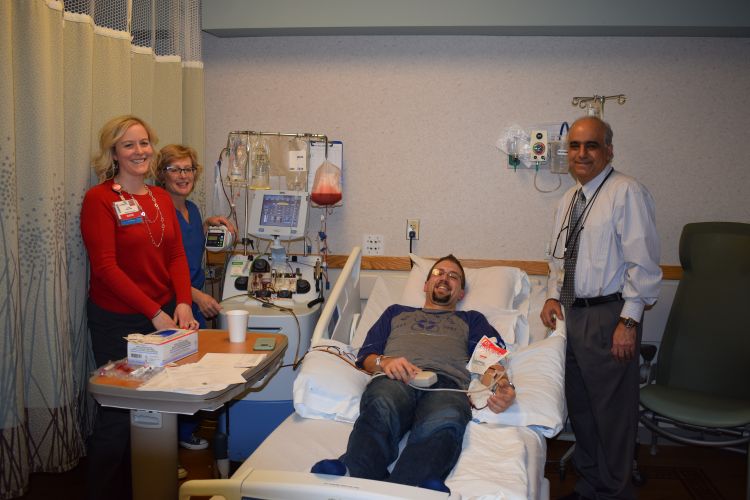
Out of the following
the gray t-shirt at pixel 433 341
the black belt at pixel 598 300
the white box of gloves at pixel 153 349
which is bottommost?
the gray t-shirt at pixel 433 341

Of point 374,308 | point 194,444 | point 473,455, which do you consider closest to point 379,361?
point 473,455

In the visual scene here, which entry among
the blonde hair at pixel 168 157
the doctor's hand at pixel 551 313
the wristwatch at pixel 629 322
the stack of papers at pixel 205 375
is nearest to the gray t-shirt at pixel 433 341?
the doctor's hand at pixel 551 313

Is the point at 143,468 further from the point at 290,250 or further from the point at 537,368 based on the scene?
the point at 290,250

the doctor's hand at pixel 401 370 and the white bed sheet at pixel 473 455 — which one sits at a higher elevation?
the doctor's hand at pixel 401 370

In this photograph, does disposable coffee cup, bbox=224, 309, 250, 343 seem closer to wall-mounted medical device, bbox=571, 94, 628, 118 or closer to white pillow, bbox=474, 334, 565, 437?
white pillow, bbox=474, 334, 565, 437

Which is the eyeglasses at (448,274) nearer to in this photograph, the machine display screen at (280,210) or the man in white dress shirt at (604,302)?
the man in white dress shirt at (604,302)

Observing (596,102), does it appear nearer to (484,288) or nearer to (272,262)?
(484,288)

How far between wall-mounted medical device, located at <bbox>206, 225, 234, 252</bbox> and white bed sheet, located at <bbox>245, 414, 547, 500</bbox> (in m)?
1.23

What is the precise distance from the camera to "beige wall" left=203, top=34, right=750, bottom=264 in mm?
3594

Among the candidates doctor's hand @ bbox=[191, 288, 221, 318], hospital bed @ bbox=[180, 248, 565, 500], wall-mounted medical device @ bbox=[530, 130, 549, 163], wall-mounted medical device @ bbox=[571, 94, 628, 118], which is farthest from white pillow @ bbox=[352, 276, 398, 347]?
wall-mounted medical device @ bbox=[571, 94, 628, 118]

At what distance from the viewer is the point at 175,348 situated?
2.05 meters

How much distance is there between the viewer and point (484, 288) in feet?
10.7

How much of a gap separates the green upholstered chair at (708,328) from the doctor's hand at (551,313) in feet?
1.90

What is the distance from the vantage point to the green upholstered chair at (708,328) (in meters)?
3.15
